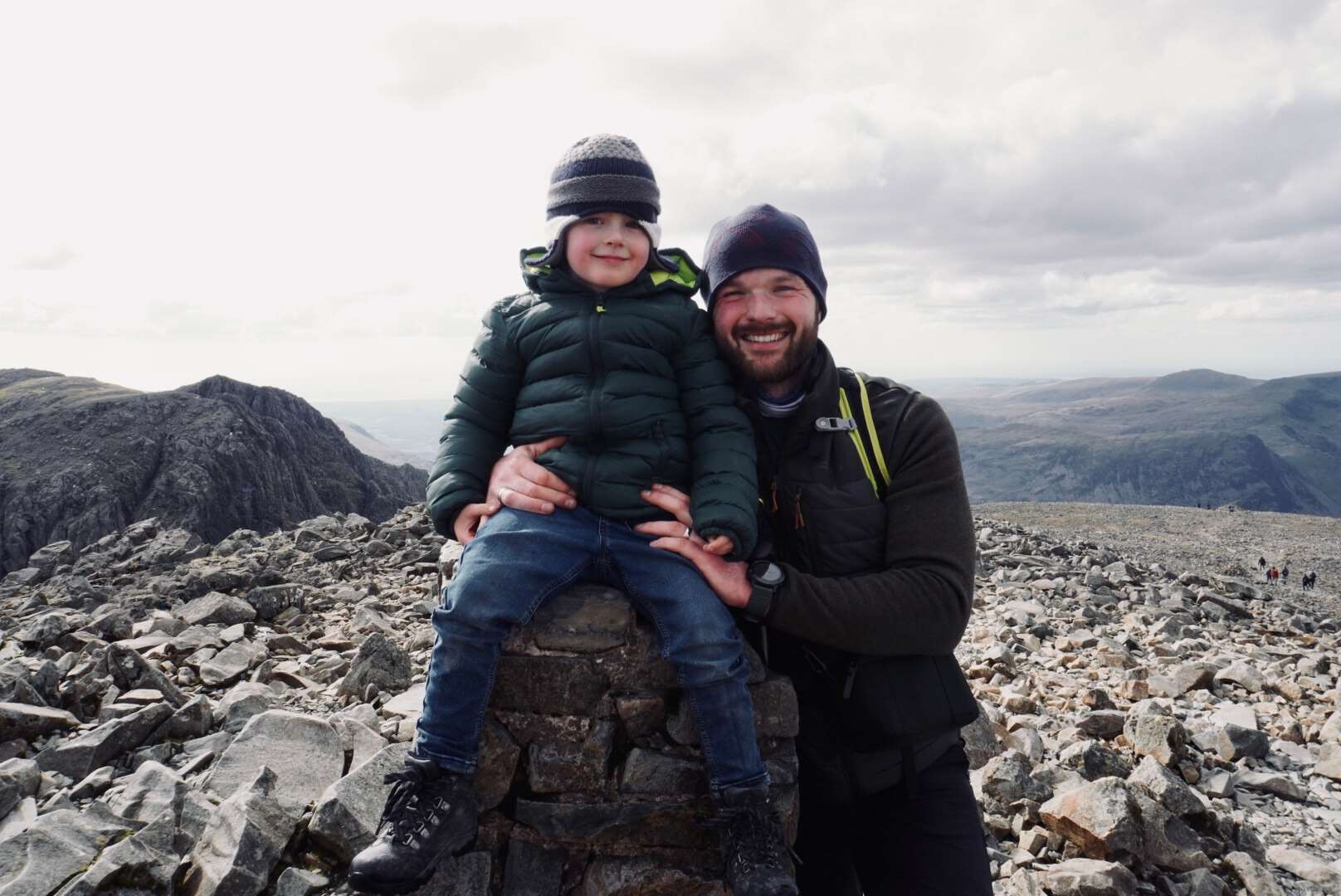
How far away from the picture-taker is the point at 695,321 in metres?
4.55

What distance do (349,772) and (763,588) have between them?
10.2 feet

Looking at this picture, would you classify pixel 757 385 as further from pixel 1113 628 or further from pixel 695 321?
pixel 1113 628

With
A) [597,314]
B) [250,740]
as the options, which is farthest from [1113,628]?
[250,740]

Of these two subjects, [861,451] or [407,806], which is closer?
[407,806]

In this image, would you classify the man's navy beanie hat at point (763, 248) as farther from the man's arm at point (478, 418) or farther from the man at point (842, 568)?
the man's arm at point (478, 418)

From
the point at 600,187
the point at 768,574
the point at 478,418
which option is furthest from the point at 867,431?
the point at 478,418

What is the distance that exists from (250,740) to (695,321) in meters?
4.41

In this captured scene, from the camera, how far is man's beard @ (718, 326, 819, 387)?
448cm

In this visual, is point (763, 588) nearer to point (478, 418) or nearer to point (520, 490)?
point (520, 490)

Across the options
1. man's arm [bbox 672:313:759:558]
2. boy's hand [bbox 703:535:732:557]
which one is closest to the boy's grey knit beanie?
man's arm [bbox 672:313:759:558]

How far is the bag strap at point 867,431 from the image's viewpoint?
4.27m

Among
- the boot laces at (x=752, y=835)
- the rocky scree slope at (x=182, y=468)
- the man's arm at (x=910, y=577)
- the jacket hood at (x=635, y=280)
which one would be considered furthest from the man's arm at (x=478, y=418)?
the rocky scree slope at (x=182, y=468)

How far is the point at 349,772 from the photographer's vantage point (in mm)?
4828

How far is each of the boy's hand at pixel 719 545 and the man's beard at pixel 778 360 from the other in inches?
43.3
